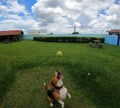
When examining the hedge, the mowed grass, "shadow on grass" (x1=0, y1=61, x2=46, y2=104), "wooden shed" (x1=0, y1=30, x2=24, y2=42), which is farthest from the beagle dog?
"wooden shed" (x1=0, y1=30, x2=24, y2=42)

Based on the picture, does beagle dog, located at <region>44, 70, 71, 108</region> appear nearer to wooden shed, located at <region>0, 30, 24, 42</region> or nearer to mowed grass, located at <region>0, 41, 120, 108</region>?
mowed grass, located at <region>0, 41, 120, 108</region>

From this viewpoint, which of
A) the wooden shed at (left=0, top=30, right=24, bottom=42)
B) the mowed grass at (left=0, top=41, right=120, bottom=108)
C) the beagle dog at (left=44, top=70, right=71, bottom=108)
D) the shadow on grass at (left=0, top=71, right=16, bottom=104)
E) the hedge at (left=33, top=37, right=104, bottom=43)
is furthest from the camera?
the wooden shed at (left=0, top=30, right=24, bottom=42)

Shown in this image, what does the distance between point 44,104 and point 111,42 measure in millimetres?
26695

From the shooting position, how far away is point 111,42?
1307 inches

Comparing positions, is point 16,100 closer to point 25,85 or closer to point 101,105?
point 25,85

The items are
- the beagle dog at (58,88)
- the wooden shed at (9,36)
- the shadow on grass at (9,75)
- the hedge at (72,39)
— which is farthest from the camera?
the wooden shed at (9,36)

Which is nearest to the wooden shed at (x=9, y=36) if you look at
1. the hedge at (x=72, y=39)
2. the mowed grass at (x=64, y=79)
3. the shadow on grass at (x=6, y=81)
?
the hedge at (x=72, y=39)

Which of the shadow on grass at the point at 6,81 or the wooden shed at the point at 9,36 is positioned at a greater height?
the wooden shed at the point at 9,36

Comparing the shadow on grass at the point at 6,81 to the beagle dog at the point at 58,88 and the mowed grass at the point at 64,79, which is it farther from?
the beagle dog at the point at 58,88

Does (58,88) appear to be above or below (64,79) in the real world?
above

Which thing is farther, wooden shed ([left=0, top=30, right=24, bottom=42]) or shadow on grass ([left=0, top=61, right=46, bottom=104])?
wooden shed ([left=0, top=30, right=24, bottom=42])

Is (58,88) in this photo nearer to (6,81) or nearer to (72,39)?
(6,81)

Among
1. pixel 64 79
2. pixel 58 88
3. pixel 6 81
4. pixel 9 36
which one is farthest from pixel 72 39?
pixel 58 88

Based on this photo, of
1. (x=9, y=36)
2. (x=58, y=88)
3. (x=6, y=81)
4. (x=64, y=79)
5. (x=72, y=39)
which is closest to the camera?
(x=58, y=88)
